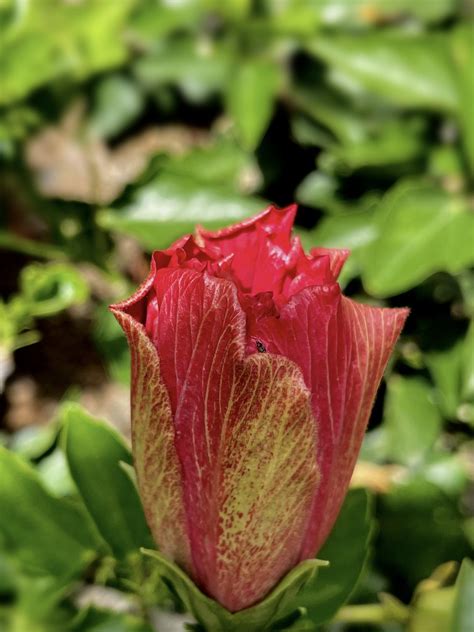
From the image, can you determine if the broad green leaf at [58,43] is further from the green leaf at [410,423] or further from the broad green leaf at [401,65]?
the green leaf at [410,423]

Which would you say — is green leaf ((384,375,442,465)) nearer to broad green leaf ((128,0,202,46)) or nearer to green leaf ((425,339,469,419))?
green leaf ((425,339,469,419))

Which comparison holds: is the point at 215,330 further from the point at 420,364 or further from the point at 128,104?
the point at 128,104

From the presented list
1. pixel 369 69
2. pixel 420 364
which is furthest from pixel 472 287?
pixel 369 69

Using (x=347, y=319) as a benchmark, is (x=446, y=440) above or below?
below

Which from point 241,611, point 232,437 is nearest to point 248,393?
point 232,437

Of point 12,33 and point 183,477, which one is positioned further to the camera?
point 12,33

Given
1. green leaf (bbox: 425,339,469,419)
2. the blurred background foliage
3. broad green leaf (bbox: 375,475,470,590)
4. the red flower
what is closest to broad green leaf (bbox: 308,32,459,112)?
the blurred background foliage
